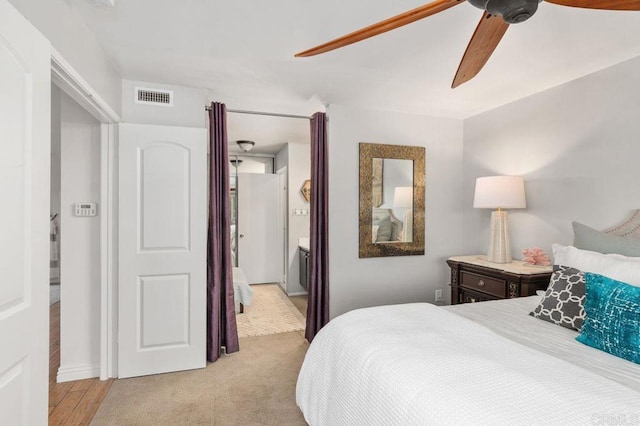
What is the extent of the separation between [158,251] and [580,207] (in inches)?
131

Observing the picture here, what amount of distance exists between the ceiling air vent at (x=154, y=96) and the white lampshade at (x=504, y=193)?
2823 mm

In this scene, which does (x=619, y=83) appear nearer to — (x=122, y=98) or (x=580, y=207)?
(x=580, y=207)

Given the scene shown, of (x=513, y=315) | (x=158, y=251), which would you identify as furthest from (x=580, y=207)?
(x=158, y=251)

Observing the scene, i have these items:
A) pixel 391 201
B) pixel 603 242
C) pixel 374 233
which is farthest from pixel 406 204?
pixel 603 242

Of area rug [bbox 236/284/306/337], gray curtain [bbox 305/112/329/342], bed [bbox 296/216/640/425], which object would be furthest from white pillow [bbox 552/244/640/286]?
area rug [bbox 236/284/306/337]

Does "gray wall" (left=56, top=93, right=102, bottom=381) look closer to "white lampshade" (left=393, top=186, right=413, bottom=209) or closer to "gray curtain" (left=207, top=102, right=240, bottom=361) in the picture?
"gray curtain" (left=207, top=102, right=240, bottom=361)

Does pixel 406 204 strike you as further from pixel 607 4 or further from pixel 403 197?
pixel 607 4

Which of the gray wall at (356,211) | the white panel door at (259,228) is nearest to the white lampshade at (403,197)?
the gray wall at (356,211)

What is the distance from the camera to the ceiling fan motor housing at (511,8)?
1231mm

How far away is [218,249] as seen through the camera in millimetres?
3121

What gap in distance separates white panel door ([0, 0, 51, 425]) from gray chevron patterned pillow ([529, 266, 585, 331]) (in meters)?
2.42

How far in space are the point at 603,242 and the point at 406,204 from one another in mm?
1760

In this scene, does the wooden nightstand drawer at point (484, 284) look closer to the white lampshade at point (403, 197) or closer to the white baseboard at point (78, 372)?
the white lampshade at point (403, 197)

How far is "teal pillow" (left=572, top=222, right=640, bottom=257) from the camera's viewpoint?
216 cm
